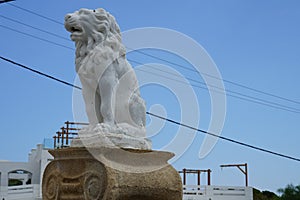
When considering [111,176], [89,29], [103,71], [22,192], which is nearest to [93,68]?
[103,71]

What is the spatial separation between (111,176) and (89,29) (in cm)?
160

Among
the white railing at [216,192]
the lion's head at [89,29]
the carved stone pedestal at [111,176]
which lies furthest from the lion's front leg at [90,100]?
the white railing at [216,192]

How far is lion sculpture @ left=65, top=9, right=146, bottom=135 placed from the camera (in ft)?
16.4

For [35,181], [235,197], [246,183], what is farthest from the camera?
[35,181]

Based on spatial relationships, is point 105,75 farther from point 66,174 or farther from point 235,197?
point 235,197

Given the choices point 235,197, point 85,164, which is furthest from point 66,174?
point 235,197

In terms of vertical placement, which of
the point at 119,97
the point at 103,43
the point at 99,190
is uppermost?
the point at 103,43

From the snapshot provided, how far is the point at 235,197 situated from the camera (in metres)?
13.1

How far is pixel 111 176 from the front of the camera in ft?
14.6

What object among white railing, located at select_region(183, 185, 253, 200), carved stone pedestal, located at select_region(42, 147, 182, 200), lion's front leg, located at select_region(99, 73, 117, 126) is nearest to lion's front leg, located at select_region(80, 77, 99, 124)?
lion's front leg, located at select_region(99, 73, 117, 126)

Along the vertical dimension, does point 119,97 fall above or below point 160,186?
above

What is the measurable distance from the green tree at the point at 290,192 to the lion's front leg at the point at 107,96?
1133 centimetres

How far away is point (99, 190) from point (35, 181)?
12.1 meters

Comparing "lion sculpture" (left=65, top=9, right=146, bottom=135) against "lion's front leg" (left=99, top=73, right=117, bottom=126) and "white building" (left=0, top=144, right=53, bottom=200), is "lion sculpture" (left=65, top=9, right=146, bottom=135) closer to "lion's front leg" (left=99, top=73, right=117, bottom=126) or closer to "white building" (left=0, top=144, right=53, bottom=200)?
"lion's front leg" (left=99, top=73, right=117, bottom=126)
